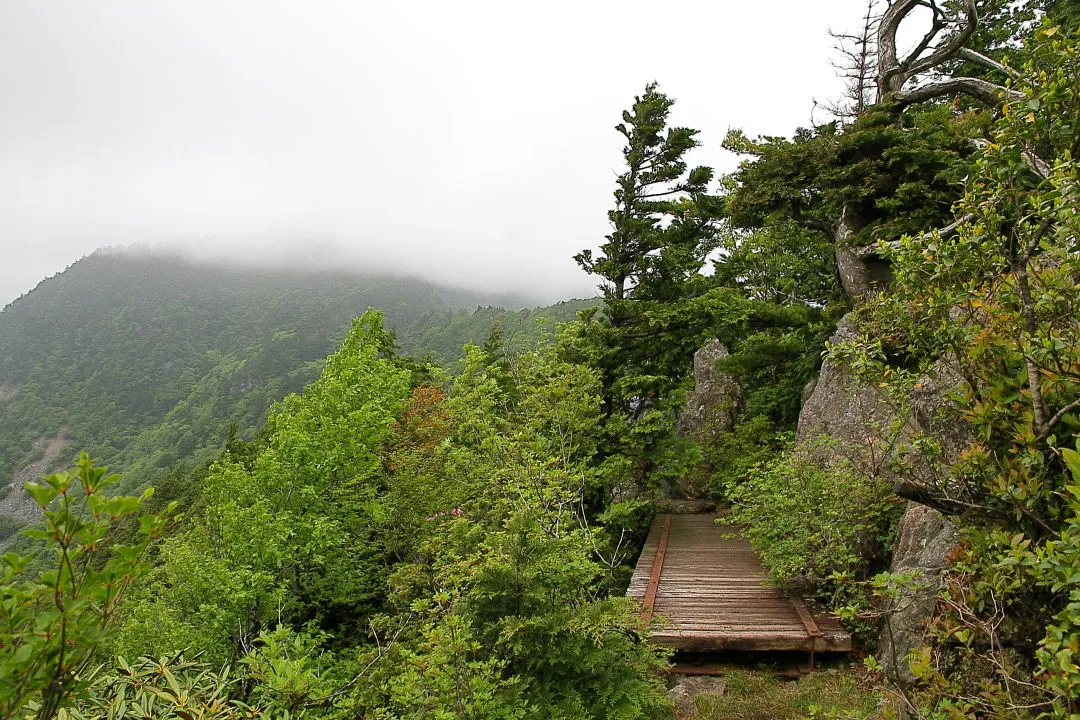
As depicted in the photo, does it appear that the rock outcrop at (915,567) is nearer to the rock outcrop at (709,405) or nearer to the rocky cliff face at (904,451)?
the rocky cliff face at (904,451)

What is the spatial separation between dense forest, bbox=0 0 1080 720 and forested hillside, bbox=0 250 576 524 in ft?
183

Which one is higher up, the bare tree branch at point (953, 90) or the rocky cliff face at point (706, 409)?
the bare tree branch at point (953, 90)

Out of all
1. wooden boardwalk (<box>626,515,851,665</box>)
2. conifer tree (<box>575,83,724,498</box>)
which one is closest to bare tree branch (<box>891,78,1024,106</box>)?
conifer tree (<box>575,83,724,498</box>)

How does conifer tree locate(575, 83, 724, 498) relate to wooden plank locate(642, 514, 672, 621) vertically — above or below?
above

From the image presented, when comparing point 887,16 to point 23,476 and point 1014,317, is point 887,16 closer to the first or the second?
point 1014,317

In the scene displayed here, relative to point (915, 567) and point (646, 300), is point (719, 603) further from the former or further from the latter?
point (646, 300)

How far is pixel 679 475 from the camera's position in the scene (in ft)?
36.5

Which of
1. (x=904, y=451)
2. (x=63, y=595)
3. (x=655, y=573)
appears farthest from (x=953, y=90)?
(x=63, y=595)

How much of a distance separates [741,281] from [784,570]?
1353 centimetres

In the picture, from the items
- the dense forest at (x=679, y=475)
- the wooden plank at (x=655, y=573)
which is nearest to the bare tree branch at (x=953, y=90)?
the dense forest at (x=679, y=475)

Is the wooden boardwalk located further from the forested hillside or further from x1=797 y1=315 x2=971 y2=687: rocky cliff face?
the forested hillside

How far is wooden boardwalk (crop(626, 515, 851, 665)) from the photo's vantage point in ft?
20.6

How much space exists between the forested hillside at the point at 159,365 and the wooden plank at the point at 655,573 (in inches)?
2247

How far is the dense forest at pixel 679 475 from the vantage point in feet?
7.77
